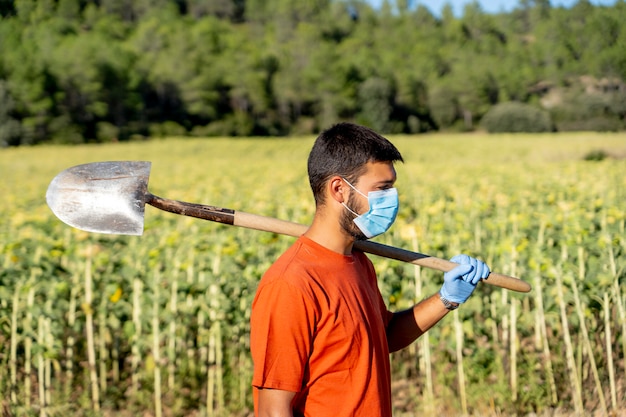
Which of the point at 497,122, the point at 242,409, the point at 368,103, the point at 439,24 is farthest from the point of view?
the point at 439,24

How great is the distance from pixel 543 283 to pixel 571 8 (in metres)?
16.7

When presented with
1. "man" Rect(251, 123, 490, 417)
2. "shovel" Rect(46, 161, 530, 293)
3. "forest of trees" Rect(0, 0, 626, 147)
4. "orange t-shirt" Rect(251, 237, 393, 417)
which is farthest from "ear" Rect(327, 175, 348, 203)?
"forest of trees" Rect(0, 0, 626, 147)

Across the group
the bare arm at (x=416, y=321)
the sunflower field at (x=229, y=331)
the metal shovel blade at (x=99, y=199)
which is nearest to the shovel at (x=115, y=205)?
the metal shovel blade at (x=99, y=199)

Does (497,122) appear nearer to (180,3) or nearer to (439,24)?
(439,24)

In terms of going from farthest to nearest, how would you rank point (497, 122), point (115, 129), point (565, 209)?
1. point (115, 129)
2. point (497, 122)
3. point (565, 209)

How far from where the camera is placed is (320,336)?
5.76 feet

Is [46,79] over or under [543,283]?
over

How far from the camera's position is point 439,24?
391 ft

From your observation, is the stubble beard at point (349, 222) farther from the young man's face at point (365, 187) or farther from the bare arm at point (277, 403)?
the bare arm at point (277, 403)

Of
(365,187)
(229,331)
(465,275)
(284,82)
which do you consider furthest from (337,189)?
(284,82)

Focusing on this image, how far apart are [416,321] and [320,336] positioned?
1.89 feet

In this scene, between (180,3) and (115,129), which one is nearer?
(115,129)

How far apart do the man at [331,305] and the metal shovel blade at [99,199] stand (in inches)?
19.9

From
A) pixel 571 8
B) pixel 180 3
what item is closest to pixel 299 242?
pixel 571 8
